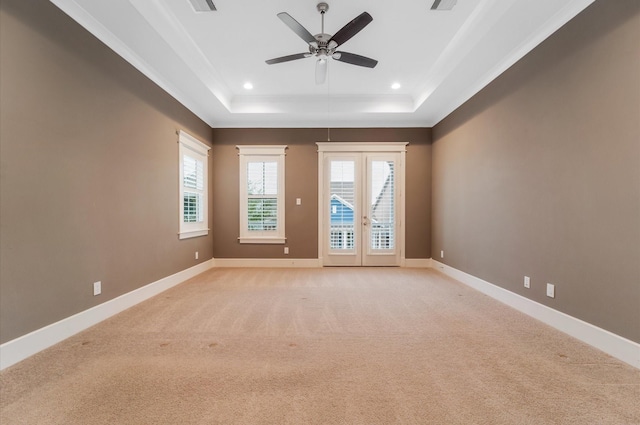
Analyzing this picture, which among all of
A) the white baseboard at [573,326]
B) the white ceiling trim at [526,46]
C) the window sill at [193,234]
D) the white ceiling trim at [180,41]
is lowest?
the white baseboard at [573,326]

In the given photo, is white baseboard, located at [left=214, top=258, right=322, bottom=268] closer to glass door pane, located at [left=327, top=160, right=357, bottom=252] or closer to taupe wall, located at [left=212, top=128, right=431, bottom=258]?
taupe wall, located at [left=212, top=128, right=431, bottom=258]

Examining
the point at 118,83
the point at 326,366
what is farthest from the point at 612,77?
the point at 118,83

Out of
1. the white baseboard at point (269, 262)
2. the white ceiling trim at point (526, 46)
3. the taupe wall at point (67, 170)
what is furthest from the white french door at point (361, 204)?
the taupe wall at point (67, 170)

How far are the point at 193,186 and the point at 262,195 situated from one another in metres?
1.32

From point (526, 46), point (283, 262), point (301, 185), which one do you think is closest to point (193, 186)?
point (301, 185)

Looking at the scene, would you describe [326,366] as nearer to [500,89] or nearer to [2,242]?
[2,242]

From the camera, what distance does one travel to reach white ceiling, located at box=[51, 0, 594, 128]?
2636mm

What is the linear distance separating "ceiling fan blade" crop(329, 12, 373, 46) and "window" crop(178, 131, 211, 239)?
283 centimetres

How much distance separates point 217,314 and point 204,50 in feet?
10.7

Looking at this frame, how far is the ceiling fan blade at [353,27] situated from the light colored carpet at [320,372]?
2.78m

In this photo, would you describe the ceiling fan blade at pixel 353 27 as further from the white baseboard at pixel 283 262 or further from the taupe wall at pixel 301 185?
the white baseboard at pixel 283 262

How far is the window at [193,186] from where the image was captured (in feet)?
14.2

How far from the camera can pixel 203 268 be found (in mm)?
5066

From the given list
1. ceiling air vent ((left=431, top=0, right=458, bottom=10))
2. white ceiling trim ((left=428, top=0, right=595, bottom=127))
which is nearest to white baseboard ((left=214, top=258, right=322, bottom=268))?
white ceiling trim ((left=428, top=0, right=595, bottom=127))
